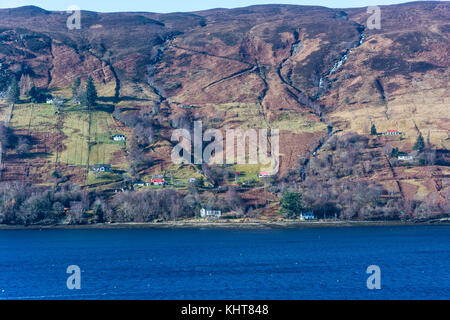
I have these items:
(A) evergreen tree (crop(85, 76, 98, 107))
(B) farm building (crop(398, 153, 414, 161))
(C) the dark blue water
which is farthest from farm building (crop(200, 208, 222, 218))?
(A) evergreen tree (crop(85, 76, 98, 107))

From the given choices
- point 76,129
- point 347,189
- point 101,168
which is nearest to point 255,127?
point 347,189

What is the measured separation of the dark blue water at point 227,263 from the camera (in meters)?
52.0

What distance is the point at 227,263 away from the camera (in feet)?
223

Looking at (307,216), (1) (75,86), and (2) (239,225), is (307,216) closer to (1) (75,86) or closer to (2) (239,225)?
(2) (239,225)

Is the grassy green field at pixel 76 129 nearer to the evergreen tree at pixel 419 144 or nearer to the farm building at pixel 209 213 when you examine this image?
the farm building at pixel 209 213

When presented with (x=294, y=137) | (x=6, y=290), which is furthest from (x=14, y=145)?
(x=6, y=290)

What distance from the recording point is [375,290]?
171 feet

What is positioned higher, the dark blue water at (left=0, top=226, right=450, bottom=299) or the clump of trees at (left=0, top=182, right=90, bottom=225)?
the clump of trees at (left=0, top=182, right=90, bottom=225)

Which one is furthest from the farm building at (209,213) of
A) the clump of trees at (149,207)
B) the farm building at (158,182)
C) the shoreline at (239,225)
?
the farm building at (158,182)

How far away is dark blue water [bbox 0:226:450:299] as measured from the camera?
52031 mm

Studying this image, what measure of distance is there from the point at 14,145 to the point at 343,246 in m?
90.6

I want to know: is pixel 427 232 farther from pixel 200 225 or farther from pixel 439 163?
pixel 200 225

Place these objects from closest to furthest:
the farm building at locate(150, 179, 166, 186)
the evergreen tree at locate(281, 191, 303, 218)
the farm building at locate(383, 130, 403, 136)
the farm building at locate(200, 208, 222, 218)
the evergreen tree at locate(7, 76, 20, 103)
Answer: the evergreen tree at locate(281, 191, 303, 218)
the farm building at locate(200, 208, 222, 218)
the farm building at locate(150, 179, 166, 186)
the farm building at locate(383, 130, 403, 136)
the evergreen tree at locate(7, 76, 20, 103)

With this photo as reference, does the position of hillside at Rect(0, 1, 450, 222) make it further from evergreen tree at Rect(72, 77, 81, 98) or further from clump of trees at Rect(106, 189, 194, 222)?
clump of trees at Rect(106, 189, 194, 222)
